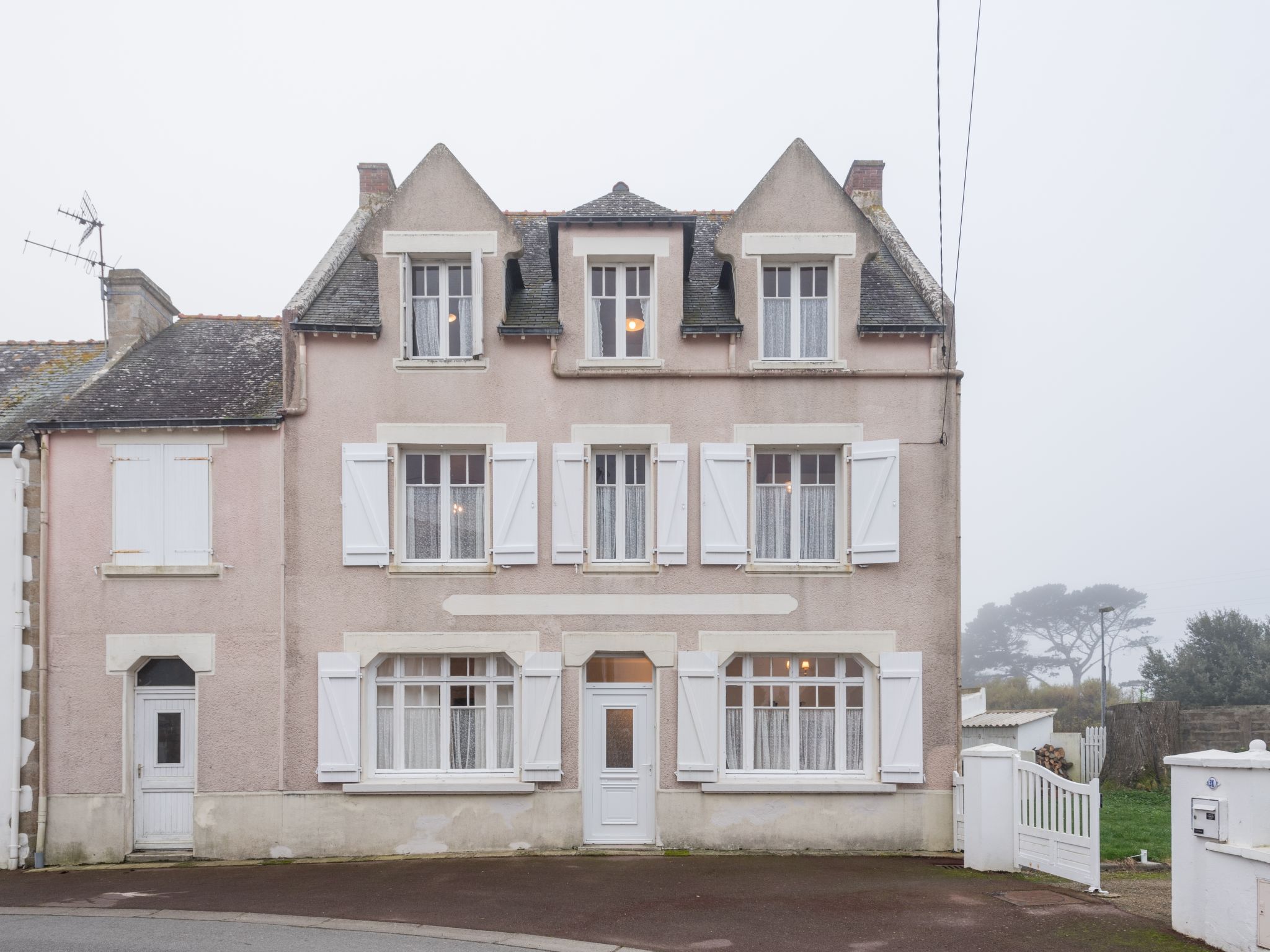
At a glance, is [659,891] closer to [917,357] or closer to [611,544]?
[611,544]

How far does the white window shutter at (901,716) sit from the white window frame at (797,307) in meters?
4.10

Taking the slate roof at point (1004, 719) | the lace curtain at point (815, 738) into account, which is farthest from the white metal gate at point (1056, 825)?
the slate roof at point (1004, 719)

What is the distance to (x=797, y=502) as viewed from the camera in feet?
43.7

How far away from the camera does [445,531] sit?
1324cm

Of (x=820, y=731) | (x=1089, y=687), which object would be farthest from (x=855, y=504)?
(x=1089, y=687)

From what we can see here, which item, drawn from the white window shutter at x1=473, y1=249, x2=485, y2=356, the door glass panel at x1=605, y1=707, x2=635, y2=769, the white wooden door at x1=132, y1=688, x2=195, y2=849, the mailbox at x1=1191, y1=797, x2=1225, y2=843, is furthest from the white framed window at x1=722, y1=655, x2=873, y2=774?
the white wooden door at x1=132, y1=688, x2=195, y2=849

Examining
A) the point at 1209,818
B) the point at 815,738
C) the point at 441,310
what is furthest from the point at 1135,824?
the point at 441,310

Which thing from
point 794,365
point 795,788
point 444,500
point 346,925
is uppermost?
point 794,365

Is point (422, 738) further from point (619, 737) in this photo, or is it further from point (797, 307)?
point (797, 307)

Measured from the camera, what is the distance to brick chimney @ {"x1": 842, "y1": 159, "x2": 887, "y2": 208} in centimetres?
1554

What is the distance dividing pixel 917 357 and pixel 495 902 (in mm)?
8468

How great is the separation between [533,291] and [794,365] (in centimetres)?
381

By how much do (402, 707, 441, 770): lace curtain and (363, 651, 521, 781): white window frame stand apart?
0.05 m

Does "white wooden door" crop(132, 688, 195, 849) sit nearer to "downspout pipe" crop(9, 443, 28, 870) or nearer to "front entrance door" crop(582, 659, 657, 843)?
"downspout pipe" crop(9, 443, 28, 870)
